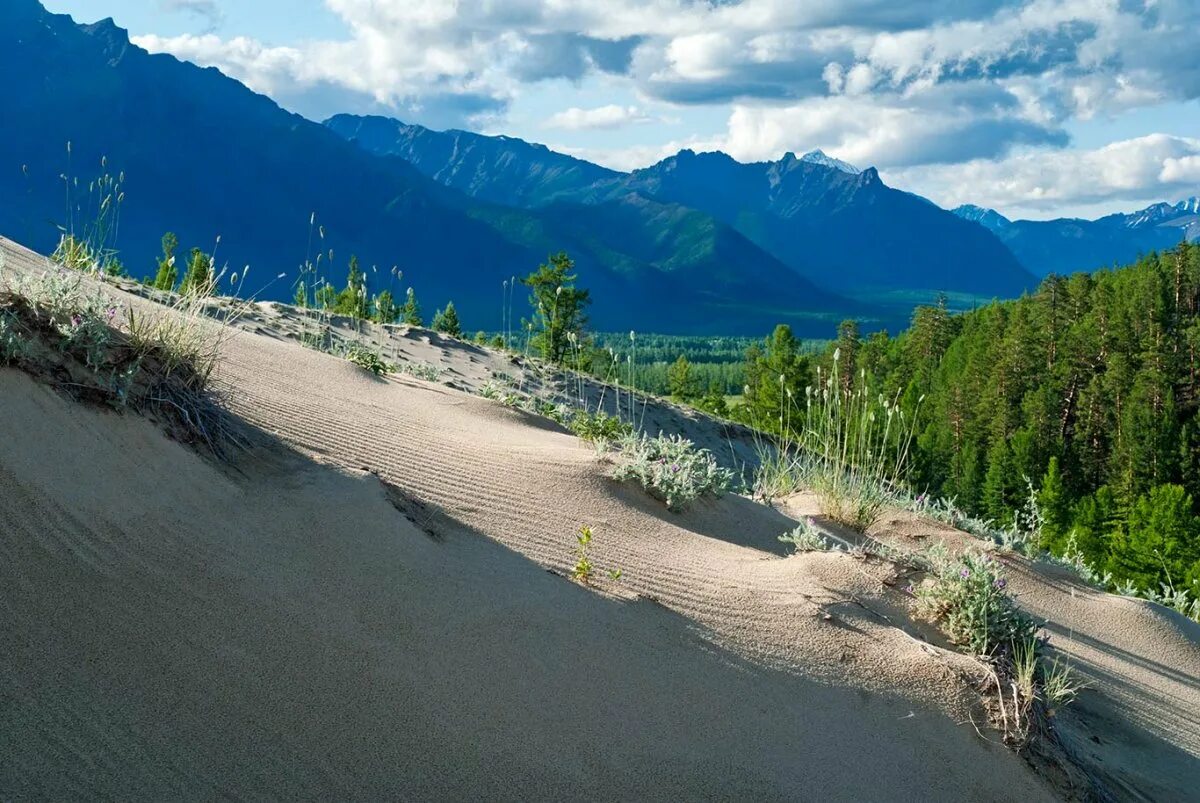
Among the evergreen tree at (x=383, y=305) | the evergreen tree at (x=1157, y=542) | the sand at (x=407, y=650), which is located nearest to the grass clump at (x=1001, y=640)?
the sand at (x=407, y=650)

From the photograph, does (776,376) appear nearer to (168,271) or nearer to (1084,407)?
(1084,407)

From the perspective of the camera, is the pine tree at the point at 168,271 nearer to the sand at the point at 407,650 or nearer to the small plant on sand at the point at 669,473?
the small plant on sand at the point at 669,473

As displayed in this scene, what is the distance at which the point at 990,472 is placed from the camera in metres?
66.4

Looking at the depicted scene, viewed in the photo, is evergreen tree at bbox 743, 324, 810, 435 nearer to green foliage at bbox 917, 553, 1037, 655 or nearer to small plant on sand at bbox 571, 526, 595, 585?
green foliage at bbox 917, 553, 1037, 655

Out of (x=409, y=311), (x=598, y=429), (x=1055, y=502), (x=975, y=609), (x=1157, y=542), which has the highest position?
(x=409, y=311)

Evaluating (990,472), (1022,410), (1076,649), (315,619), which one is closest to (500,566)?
(315,619)

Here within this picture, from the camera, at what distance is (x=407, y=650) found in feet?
13.3

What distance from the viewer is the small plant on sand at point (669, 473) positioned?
23.8ft

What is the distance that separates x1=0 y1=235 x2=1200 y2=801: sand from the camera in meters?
3.38

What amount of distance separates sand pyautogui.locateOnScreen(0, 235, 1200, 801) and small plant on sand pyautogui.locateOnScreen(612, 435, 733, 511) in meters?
0.95

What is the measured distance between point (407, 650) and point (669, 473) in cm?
349

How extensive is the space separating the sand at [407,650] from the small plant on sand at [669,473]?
37.3 inches

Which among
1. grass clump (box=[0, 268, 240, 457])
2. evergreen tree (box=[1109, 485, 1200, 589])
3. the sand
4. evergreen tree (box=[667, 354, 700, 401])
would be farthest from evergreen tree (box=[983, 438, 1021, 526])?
grass clump (box=[0, 268, 240, 457])

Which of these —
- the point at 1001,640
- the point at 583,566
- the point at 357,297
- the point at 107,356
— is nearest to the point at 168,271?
the point at 357,297
